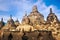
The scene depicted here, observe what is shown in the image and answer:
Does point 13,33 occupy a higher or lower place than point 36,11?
lower

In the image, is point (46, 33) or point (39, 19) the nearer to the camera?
point (46, 33)

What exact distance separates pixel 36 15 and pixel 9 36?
238ft

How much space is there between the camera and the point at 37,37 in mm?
60250

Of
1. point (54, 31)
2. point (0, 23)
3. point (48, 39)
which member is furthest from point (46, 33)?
point (0, 23)

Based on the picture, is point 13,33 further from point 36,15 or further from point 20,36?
point 36,15

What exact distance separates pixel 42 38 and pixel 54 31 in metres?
12.9

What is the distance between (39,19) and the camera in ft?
433

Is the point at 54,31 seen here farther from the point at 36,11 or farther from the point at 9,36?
the point at 36,11

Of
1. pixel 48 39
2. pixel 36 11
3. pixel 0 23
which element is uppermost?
pixel 36 11

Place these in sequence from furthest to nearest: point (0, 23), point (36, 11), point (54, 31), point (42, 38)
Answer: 1. point (36, 11)
2. point (0, 23)
3. point (54, 31)
4. point (42, 38)

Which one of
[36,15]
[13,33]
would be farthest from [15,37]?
[36,15]

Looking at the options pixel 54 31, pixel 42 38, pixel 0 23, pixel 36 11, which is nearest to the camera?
pixel 42 38

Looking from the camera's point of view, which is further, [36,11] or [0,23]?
[36,11]

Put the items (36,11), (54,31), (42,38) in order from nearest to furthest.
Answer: (42,38) < (54,31) < (36,11)
